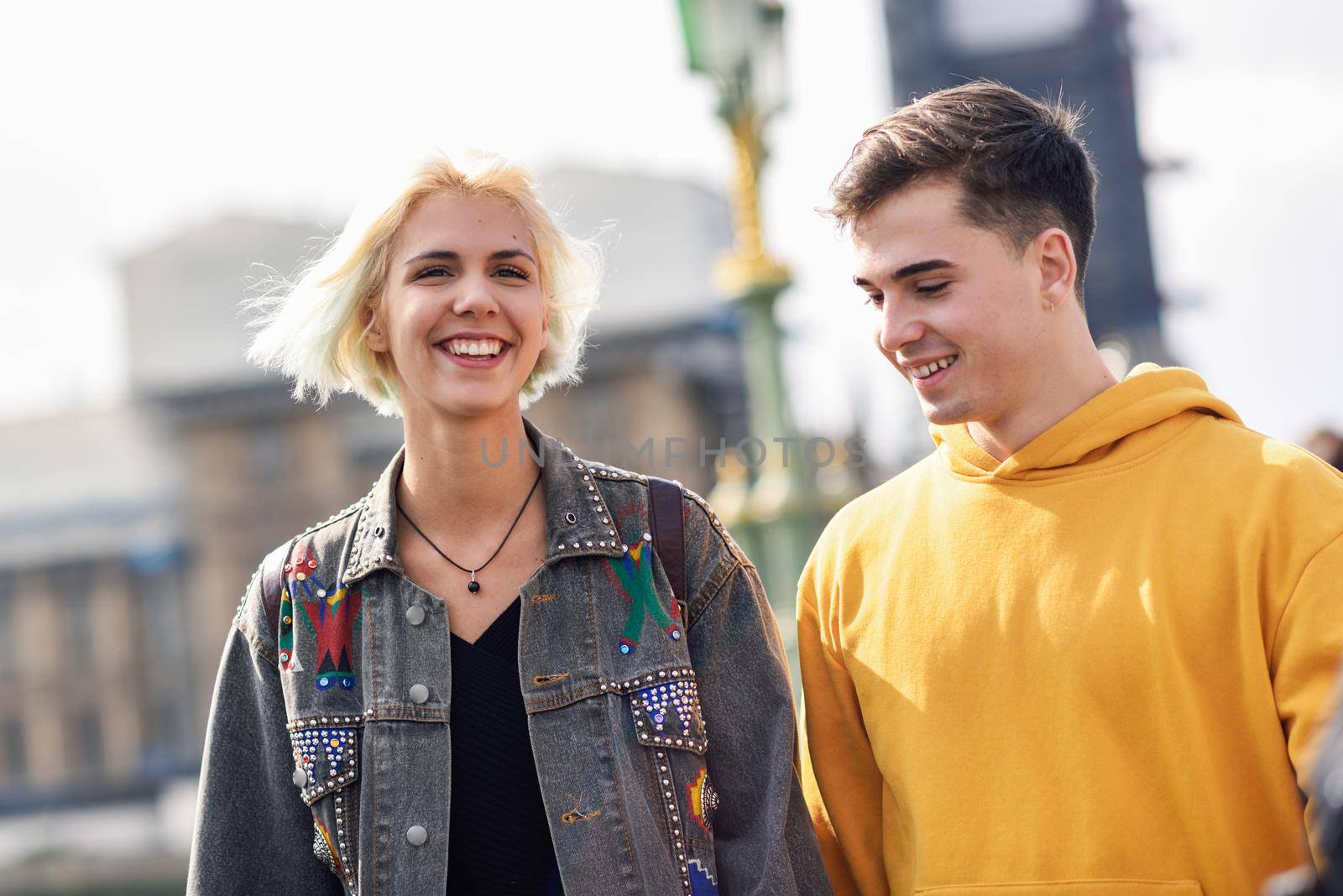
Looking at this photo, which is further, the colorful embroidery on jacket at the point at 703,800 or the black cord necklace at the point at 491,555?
the black cord necklace at the point at 491,555

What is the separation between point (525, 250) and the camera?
2799mm

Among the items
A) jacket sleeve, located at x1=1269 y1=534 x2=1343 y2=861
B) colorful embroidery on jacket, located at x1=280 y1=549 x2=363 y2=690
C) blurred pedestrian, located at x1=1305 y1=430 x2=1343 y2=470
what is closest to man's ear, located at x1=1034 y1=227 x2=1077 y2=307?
jacket sleeve, located at x1=1269 y1=534 x2=1343 y2=861

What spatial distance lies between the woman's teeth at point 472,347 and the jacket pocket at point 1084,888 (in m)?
1.23

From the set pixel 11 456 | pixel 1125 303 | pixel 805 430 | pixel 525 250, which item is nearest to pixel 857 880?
pixel 525 250

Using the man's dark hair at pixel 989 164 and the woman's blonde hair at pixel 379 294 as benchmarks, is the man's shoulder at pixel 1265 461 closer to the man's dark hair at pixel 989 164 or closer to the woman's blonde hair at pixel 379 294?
the man's dark hair at pixel 989 164

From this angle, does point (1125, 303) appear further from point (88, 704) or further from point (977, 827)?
point (977, 827)

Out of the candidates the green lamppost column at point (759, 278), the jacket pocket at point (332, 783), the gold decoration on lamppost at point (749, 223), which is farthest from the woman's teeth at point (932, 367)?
the gold decoration on lamppost at point (749, 223)

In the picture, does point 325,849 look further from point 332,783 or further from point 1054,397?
point 1054,397

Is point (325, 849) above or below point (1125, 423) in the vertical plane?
below

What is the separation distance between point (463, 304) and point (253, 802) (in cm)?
98

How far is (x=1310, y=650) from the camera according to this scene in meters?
2.21

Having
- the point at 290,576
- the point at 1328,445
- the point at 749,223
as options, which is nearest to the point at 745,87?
the point at 749,223

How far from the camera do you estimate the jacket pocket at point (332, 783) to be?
102 inches

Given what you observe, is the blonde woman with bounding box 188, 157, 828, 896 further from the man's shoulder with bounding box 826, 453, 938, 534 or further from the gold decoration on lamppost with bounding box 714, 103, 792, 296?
the gold decoration on lamppost with bounding box 714, 103, 792, 296
